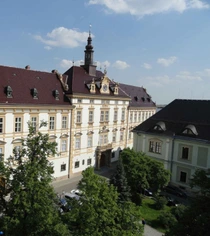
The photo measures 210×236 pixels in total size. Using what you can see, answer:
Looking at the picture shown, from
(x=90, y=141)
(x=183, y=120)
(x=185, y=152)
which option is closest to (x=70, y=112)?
(x=90, y=141)

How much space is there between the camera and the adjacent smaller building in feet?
104

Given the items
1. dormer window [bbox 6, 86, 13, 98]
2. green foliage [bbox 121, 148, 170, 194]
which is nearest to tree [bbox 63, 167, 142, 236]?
green foliage [bbox 121, 148, 170, 194]

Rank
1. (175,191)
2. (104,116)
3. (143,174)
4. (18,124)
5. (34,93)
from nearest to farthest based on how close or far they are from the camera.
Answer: (143,174)
(18,124)
(34,93)
(175,191)
(104,116)

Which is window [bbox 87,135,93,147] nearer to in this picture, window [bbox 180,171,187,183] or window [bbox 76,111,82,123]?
window [bbox 76,111,82,123]

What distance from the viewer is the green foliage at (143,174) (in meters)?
26.3

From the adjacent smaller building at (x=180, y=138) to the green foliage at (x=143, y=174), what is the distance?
21.1 ft

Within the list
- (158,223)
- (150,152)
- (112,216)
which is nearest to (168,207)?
(158,223)

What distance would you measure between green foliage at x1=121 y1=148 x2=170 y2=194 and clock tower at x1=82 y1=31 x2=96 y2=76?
61.6 feet

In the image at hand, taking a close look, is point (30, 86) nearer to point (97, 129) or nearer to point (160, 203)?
point (97, 129)

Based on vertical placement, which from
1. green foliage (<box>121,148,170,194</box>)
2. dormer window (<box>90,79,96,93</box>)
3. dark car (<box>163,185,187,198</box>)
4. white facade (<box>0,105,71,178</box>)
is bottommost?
dark car (<box>163,185,187,198</box>)

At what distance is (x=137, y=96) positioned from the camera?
181 feet

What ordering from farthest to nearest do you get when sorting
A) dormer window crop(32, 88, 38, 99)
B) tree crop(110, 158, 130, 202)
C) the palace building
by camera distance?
1. dormer window crop(32, 88, 38, 99)
2. the palace building
3. tree crop(110, 158, 130, 202)

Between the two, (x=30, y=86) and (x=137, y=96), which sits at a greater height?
(x=137, y=96)

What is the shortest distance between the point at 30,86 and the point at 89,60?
13331 mm
